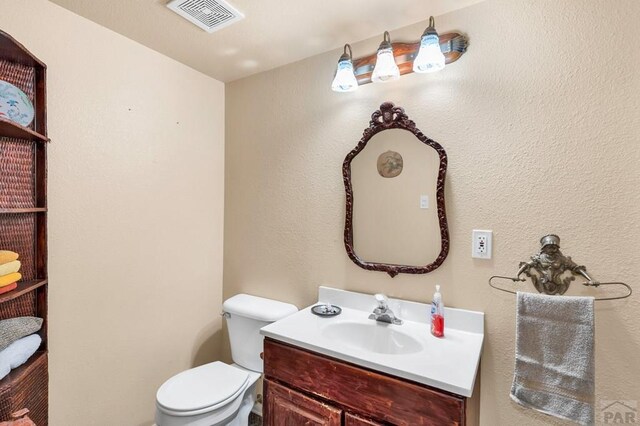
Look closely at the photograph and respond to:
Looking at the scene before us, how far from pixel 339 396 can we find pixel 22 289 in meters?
1.27

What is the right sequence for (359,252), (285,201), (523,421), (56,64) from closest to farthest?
(523,421)
(56,64)
(359,252)
(285,201)

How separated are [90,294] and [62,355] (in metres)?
0.28

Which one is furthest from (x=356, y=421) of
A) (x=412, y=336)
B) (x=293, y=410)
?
(x=412, y=336)

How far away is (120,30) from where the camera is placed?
159 centimetres

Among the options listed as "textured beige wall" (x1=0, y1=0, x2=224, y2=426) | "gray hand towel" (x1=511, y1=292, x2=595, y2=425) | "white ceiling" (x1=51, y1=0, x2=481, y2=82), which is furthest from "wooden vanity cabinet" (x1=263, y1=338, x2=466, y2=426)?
"white ceiling" (x1=51, y1=0, x2=481, y2=82)

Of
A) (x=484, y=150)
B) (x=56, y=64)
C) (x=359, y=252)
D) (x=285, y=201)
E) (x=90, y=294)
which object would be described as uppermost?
(x=56, y=64)

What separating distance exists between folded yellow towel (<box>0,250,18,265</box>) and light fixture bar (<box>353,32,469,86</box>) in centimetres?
167

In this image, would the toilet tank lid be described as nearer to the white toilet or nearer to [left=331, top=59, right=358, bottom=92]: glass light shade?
the white toilet

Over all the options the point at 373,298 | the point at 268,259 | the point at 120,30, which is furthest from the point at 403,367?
the point at 120,30

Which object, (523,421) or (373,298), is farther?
(373,298)

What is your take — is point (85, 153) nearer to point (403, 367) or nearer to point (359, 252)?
point (359, 252)

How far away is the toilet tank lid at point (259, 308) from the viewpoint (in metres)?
1.75

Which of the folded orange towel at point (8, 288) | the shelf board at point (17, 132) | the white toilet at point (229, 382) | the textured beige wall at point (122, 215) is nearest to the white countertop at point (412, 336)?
the white toilet at point (229, 382)

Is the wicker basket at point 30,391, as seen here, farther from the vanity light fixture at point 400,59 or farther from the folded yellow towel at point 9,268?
the vanity light fixture at point 400,59
